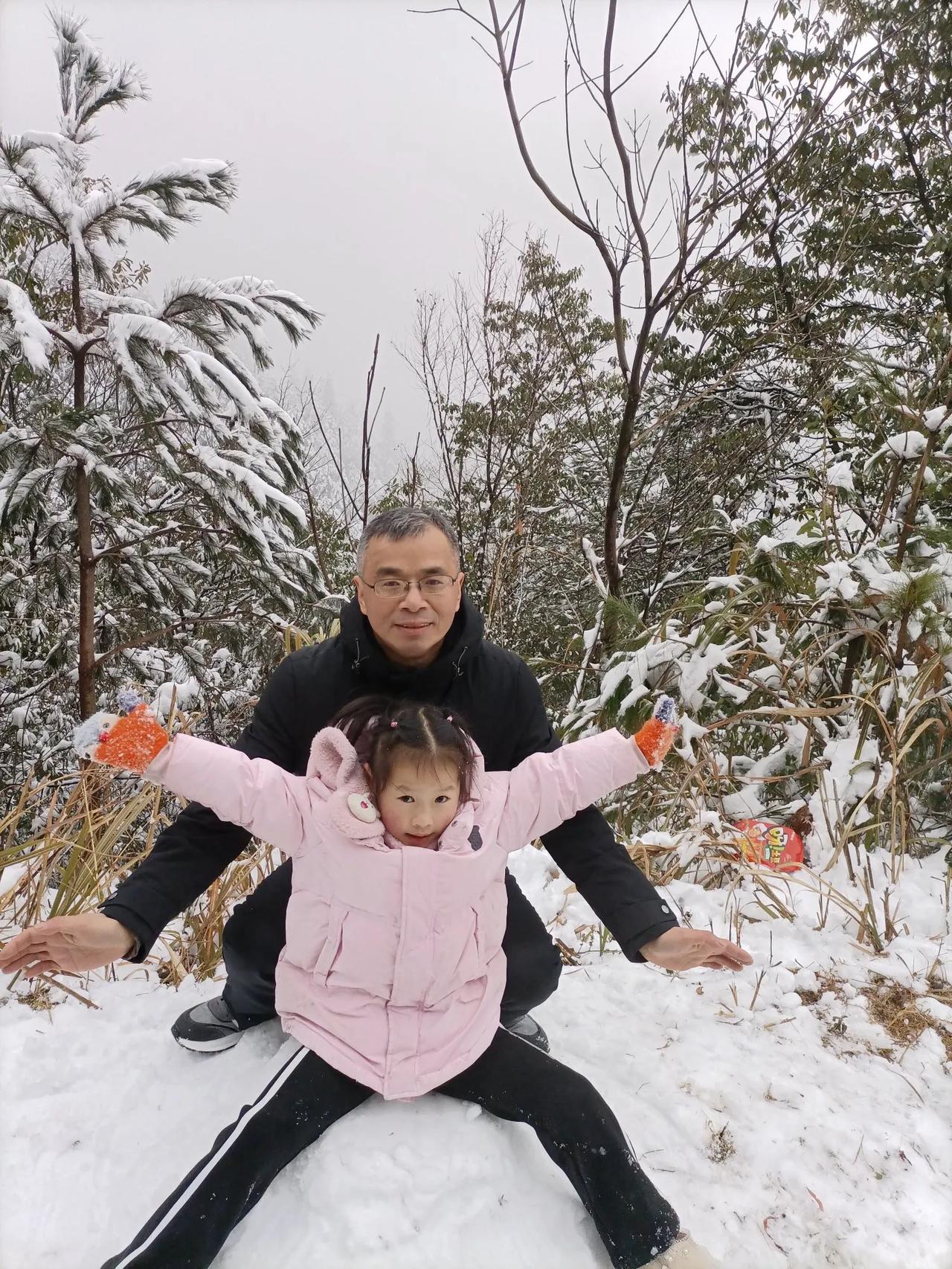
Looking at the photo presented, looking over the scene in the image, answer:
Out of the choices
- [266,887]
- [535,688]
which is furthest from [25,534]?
[535,688]

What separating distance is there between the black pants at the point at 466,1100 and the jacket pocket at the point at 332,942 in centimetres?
17

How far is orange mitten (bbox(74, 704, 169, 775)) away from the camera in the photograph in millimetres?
1099

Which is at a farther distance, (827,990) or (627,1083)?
(827,990)

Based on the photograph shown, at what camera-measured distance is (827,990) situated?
1.69 metres

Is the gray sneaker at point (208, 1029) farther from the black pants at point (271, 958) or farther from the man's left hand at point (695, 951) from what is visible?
the man's left hand at point (695, 951)

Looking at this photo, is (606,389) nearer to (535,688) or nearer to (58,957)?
(535,688)

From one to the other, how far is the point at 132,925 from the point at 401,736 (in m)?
0.61

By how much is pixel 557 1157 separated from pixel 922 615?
195cm

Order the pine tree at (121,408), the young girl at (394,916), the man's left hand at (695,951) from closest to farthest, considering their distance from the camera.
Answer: the young girl at (394,916) → the man's left hand at (695,951) → the pine tree at (121,408)

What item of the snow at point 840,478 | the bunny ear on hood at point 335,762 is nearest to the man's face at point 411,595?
the bunny ear on hood at point 335,762

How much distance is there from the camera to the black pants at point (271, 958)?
1502 millimetres

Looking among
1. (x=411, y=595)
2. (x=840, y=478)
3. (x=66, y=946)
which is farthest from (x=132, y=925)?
(x=840, y=478)

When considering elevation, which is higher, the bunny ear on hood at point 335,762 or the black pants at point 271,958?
the bunny ear on hood at point 335,762

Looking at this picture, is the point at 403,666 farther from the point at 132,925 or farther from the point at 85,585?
the point at 85,585
